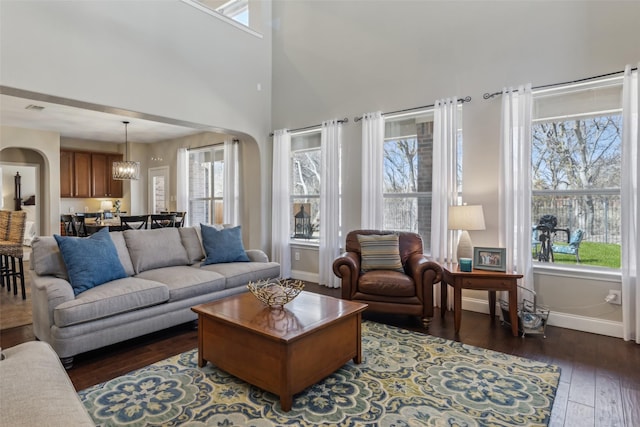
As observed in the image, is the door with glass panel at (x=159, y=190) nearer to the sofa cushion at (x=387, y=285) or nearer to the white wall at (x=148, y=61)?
the white wall at (x=148, y=61)

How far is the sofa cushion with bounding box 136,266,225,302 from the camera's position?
3299 mm

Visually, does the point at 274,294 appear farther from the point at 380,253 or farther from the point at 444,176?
the point at 444,176

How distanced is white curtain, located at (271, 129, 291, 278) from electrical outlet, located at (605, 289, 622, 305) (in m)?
3.99

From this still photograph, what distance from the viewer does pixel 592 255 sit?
3461 millimetres

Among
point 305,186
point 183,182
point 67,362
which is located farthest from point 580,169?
point 183,182

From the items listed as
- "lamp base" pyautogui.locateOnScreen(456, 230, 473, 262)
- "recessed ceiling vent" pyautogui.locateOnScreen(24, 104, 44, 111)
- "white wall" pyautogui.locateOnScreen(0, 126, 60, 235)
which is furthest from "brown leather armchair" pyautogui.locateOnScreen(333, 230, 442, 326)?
"white wall" pyautogui.locateOnScreen(0, 126, 60, 235)

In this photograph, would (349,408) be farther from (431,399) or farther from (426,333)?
(426,333)

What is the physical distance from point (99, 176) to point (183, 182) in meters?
2.55

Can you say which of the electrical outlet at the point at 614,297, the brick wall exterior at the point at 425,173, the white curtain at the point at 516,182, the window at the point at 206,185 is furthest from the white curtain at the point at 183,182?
the electrical outlet at the point at 614,297

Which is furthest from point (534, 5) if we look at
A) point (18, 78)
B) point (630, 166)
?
point (18, 78)

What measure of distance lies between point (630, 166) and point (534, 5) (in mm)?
1853

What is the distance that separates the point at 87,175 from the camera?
27.6 ft

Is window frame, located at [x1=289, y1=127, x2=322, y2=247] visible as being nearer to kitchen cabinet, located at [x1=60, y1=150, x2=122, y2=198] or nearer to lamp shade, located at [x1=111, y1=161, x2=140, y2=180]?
lamp shade, located at [x1=111, y1=161, x2=140, y2=180]

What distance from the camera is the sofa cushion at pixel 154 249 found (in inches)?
145
